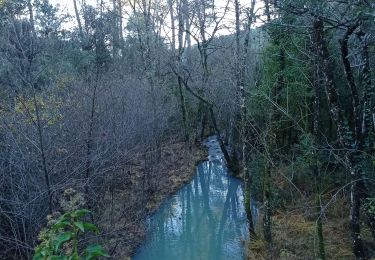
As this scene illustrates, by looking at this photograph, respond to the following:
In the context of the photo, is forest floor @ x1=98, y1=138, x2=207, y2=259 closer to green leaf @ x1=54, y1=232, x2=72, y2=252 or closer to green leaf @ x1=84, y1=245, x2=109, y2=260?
green leaf @ x1=54, y1=232, x2=72, y2=252

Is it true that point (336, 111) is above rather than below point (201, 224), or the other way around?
above

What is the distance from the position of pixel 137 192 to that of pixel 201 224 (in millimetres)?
2422

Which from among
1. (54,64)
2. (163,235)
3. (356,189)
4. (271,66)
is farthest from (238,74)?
(54,64)

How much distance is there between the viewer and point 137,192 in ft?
41.7

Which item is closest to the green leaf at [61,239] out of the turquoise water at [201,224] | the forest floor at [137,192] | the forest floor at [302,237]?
the forest floor at [137,192]

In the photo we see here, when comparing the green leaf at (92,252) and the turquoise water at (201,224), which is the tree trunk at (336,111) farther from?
the green leaf at (92,252)

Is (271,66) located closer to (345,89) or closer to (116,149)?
(345,89)

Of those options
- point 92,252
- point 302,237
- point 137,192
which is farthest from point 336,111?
point 137,192

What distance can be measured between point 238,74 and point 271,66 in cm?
249

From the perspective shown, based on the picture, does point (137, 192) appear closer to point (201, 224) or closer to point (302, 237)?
point (201, 224)

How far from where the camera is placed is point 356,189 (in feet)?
19.9

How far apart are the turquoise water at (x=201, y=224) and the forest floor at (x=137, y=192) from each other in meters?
0.36

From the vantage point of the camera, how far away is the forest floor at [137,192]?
917cm

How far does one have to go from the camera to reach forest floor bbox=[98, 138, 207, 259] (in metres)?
9.17
